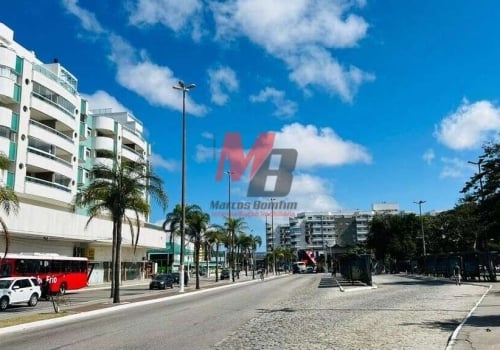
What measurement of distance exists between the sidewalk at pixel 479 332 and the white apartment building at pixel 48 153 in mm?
27316

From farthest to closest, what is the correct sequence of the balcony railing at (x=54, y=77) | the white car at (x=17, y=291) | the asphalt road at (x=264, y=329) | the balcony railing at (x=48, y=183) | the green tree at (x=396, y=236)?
→ 1. the green tree at (x=396, y=236)
2. the balcony railing at (x=54, y=77)
3. the balcony railing at (x=48, y=183)
4. the white car at (x=17, y=291)
5. the asphalt road at (x=264, y=329)

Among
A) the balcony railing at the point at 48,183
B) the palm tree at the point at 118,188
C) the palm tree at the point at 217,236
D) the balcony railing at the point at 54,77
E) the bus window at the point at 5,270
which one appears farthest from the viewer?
the palm tree at the point at 217,236

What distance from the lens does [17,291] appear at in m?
27.3

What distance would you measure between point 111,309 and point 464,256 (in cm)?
3361

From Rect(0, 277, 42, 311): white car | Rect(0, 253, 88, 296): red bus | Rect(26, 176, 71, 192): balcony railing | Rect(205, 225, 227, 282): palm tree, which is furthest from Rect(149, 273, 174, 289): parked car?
Rect(0, 277, 42, 311): white car

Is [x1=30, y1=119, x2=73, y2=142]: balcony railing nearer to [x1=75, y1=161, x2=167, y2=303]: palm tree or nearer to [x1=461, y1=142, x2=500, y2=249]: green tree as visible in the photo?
[x1=75, y1=161, x2=167, y2=303]: palm tree

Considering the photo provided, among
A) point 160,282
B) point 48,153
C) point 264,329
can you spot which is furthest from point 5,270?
point 264,329

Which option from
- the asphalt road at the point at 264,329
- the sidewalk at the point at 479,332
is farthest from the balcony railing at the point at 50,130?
the sidewalk at the point at 479,332

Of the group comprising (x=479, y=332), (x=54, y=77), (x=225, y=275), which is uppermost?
(x=54, y=77)

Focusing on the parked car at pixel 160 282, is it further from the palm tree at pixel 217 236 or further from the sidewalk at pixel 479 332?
the sidewalk at pixel 479 332

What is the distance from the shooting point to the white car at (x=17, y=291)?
26.5 metres

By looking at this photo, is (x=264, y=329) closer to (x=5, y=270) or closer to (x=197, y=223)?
(x=5, y=270)

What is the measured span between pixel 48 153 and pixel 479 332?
46842 mm

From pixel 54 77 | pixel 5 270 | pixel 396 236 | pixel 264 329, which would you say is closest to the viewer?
pixel 264 329
